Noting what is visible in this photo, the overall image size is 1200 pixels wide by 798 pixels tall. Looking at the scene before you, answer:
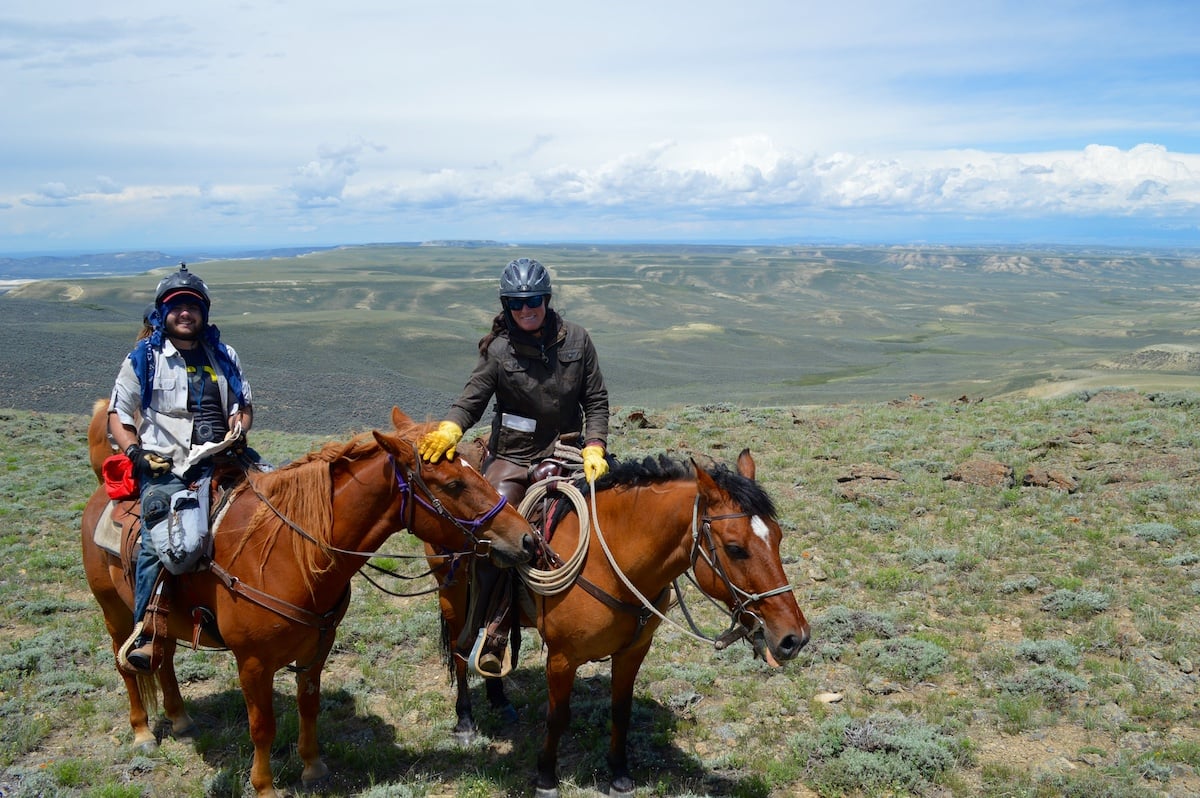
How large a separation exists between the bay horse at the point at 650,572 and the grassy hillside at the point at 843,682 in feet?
3.08

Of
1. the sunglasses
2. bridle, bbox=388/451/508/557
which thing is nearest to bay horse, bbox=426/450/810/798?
bridle, bbox=388/451/508/557

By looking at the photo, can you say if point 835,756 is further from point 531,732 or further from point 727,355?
point 727,355

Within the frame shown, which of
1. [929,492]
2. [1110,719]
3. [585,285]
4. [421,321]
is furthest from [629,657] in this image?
[585,285]

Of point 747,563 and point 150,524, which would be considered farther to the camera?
point 150,524

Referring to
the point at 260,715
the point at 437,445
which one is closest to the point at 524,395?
the point at 437,445

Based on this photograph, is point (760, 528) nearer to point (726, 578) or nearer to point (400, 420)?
point (726, 578)

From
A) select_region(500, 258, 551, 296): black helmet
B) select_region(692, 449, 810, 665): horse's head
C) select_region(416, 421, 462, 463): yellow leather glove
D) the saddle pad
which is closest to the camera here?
select_region(692, 449, 810, 665): horse's head

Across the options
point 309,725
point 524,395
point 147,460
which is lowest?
point 309,725

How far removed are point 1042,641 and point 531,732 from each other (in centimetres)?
500

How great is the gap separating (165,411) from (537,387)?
8.28 feet

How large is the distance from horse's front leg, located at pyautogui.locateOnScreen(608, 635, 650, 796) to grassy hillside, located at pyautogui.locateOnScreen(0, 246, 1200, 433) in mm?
26396

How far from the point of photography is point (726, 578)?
14.0 feet

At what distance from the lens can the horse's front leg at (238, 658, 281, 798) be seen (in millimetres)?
4621

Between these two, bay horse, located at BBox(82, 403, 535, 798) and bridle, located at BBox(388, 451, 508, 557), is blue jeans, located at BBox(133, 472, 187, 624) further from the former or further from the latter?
bridle, located at BBox(388, 451, 508, 557)
